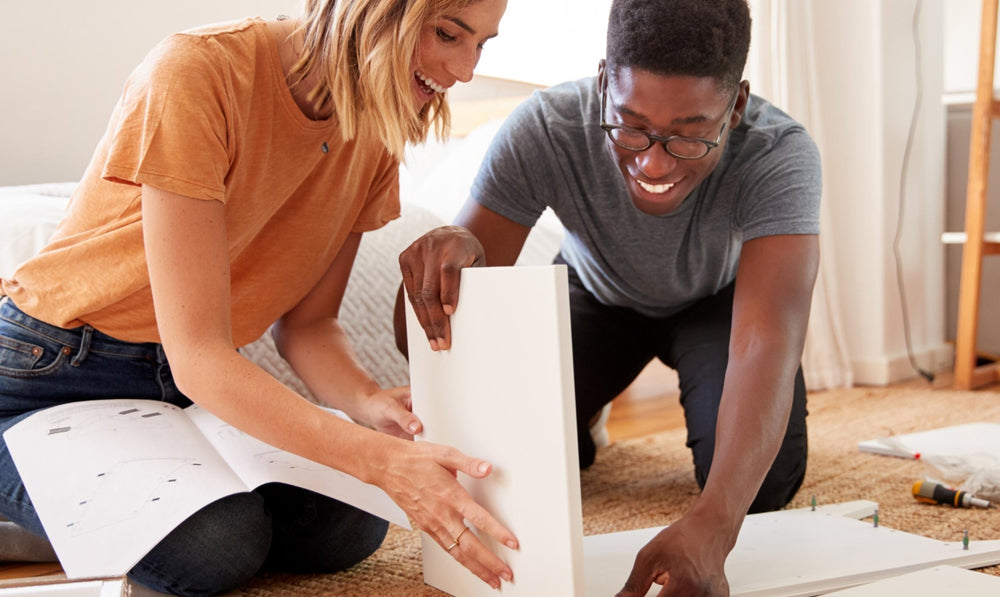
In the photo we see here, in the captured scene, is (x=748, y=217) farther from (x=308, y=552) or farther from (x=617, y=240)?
(x=308, y=552)

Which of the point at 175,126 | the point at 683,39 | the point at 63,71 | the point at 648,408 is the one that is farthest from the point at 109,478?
the point at 648,408

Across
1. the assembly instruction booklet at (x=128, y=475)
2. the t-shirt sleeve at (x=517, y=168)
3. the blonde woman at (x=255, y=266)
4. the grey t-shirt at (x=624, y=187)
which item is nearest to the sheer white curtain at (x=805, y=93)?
the grey t-shirt at (x=624, y=187)

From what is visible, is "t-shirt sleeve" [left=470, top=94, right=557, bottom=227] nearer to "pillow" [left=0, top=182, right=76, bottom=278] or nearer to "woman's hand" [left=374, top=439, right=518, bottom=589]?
"woman's hand" [left=374, top=439, right=518, bottom=589]

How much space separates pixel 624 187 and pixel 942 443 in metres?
→ 0.82

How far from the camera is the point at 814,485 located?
1.49m

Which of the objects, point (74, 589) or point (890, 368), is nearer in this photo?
point (74, 589)

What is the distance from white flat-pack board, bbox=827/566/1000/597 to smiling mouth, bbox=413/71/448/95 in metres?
0.65

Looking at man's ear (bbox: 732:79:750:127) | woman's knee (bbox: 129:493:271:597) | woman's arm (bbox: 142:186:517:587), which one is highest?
man's ear (bbox: 732:79:750:127)

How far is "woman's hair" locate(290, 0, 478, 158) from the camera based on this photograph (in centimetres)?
96

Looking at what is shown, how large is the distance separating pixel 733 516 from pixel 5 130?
1.71 meters

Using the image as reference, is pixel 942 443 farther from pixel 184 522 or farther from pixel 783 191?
pixel 184 522

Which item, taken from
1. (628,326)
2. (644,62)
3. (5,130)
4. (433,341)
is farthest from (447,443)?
(5,130)

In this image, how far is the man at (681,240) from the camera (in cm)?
96

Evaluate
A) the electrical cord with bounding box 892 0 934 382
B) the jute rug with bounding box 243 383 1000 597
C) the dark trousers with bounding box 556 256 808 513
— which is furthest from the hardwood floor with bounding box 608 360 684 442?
the electrical cord with bounding box 892 0 934 382
